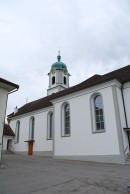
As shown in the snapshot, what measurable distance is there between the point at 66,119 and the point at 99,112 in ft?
13.9

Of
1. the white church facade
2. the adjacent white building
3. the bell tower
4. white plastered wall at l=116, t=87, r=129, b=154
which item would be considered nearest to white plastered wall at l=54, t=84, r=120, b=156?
the white church facade

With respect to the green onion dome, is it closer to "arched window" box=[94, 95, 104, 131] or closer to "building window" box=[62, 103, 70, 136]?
"building window" box=[62, 103, 70, 136]

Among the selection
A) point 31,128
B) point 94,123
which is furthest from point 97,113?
point 31,128

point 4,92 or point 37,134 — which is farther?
point 37,134

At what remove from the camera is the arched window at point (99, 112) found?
15403 mm

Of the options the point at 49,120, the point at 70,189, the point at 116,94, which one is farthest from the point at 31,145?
the point at 70,189

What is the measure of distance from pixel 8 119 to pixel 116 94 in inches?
865

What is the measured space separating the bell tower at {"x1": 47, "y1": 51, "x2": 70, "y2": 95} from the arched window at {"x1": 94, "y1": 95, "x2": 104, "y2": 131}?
1854 centimetres

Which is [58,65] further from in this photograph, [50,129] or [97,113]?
[97,113]

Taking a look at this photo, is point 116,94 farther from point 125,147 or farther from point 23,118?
point 23,118

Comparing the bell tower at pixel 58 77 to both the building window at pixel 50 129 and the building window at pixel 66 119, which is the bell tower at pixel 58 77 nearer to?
the building window at pixel 50 129

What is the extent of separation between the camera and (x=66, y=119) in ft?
61.3

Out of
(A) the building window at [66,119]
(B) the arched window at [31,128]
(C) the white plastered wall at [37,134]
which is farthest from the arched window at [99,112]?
(B) the arched window at [31,128]

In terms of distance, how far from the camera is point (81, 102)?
17.2 m
